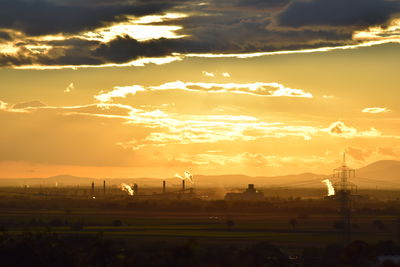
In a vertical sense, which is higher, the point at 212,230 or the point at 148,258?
the point at 148,258

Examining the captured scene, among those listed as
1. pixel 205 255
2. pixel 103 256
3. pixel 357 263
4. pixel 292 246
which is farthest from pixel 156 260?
pixel 292 246

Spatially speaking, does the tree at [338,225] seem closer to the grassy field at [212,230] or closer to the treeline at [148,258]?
the grassy field at [212,230]

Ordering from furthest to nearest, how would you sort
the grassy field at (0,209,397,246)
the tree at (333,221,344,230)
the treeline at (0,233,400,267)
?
1. the tree at (333,221,344,230)
2. the grassy field at (0,209,397,246)
3. the treeline at (0,233,400,267)

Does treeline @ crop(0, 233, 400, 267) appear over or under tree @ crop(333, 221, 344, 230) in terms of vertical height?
over

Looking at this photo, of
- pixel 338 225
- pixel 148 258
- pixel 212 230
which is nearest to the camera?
pixel 148 258

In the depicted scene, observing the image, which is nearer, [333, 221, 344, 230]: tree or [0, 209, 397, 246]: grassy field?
[0, 209, 397, 246]: grassy field

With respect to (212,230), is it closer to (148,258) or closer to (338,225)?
(338,225)

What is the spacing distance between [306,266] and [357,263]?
1323 centimetres

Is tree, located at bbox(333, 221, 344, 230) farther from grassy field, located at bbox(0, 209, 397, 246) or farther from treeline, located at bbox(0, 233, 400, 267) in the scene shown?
treeline, located at bbox(0, 233, 400, 267)

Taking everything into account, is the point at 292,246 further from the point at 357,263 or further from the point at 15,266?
the point at 15,266

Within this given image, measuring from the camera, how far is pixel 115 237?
14512cm

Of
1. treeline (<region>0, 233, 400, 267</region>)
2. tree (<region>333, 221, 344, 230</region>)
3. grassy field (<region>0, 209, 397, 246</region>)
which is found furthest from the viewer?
tree (<region>333, 221, 344, 230</region>)

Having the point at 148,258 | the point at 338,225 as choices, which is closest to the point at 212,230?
the point at 338,225

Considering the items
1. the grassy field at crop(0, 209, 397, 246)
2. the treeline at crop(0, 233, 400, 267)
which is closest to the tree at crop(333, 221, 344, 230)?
the grassy field at crop(0, 209, 397, 246)
